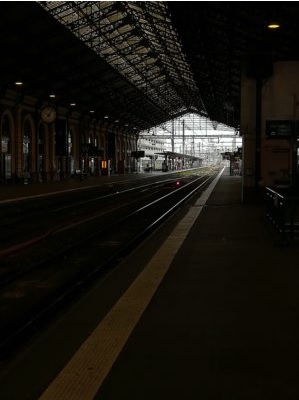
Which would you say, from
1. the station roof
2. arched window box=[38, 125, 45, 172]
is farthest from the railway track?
arched window box=[38, 125, 45, 172]

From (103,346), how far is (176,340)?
615 millimetres

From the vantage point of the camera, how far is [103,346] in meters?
4.76

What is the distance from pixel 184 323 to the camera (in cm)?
541

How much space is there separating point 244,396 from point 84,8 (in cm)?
3303

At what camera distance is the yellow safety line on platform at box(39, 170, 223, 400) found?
151 inches

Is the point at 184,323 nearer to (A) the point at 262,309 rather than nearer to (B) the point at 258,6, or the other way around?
(A) the point at 262,309

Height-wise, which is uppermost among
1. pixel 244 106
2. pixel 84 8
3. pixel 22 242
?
pixel 84 8

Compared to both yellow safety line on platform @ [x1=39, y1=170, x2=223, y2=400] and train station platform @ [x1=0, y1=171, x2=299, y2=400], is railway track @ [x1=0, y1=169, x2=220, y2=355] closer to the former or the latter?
train station platform @ [x1=0, y1=171, x2=299, y2=400]

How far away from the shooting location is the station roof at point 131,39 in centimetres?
2100

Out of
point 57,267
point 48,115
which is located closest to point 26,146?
point 48,115

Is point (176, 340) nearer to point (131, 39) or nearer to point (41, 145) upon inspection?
point (131, 39)

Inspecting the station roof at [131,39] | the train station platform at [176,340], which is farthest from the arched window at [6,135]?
the train station platform at [176,340]

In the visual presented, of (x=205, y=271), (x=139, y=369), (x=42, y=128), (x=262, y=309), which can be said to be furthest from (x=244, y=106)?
(x=42, y=128)

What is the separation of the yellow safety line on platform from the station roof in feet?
43.4
